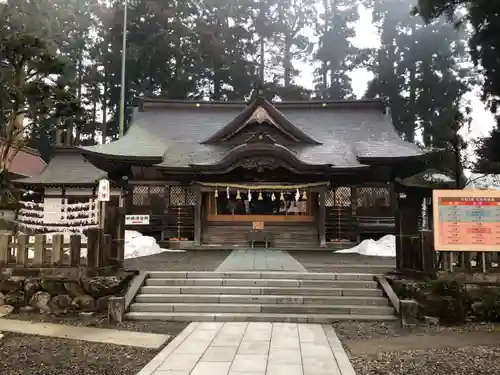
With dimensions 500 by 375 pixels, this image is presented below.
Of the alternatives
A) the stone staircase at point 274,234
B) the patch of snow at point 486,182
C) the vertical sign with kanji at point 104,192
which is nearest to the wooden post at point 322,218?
the stone staircase at point 274,234

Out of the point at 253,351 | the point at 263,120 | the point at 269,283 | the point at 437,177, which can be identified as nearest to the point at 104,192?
the point at 269,283

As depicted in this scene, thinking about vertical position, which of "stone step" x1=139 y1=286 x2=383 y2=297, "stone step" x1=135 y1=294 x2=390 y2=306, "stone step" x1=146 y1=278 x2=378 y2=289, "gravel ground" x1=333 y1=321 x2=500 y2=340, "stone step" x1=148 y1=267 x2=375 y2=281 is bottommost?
"gravel ground" x1=333 y1=321 x2=500 y2=340

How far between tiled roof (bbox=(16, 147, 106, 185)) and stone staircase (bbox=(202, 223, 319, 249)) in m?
7.62

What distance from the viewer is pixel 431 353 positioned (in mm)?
5520

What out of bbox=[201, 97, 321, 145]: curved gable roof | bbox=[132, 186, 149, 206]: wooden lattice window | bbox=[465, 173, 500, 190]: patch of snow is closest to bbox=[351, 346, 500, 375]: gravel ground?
bbox=[465, 173, 500, 190]: patch of snow

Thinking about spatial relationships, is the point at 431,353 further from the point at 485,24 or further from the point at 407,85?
the point at 407,85

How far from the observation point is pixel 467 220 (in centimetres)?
766

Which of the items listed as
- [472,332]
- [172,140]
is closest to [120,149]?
[172,140]

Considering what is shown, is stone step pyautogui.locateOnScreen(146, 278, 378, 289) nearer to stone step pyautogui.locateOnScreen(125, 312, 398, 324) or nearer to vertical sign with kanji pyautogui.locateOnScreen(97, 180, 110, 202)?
stone step pyautogui.locateOnScreen(125, 312, 398, 324)

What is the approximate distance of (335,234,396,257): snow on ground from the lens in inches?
550

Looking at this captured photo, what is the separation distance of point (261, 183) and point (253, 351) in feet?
37.3

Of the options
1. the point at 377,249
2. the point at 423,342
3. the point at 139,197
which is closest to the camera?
the point at 423,342

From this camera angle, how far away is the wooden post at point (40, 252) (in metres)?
8.19

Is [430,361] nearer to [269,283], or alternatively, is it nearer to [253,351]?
[253,351]
